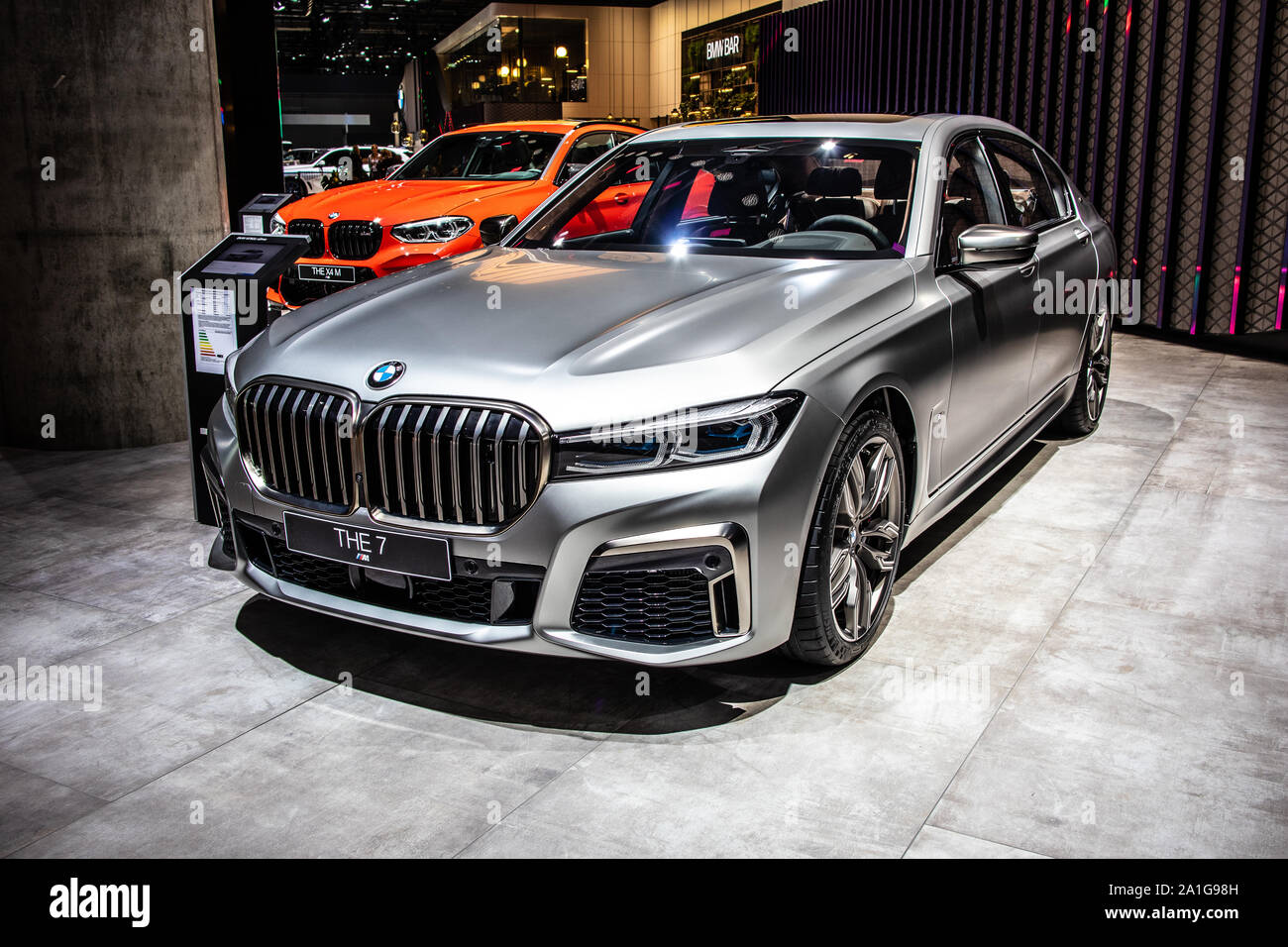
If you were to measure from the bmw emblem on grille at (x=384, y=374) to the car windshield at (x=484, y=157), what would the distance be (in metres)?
6.11

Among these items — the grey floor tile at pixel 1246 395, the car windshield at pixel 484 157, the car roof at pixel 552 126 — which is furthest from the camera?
the car roof at pixel 552 126

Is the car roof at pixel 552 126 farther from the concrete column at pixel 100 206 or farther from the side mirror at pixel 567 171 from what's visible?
the concrete column at pixel 100 206

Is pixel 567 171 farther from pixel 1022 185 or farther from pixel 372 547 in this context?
pixel 372 547

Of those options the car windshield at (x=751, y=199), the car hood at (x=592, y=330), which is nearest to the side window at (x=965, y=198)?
the car windshield at (x=751, y=199)

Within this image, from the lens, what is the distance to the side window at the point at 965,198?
11.8ft

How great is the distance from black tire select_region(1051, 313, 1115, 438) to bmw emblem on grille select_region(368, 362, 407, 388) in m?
3.72

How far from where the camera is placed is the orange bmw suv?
297 inches

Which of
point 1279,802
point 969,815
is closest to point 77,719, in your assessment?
point 969,815

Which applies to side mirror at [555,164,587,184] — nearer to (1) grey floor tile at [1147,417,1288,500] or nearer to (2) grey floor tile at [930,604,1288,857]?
(1) grey floor tile at [1147,417,1288,500]

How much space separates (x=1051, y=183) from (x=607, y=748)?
3.65m

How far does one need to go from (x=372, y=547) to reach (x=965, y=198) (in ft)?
8.21

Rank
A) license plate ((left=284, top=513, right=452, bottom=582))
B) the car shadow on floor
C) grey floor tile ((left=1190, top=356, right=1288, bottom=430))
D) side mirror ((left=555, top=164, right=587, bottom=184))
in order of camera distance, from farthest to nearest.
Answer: side mirror ((left=555, top=164, right=587, bottom=184)) → grey floor tile ((left=1190, top=356, right=1288, bottom=430)) → the car shadow on floor → license plate ((left=284, top=513, right=452, bottom=582))

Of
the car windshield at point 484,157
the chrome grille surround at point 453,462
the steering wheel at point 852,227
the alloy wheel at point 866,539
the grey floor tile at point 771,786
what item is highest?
the car windshield at point 484,157

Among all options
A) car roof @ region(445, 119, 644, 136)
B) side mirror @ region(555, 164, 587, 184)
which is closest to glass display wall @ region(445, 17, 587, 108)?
car roof @ region(445, 119, 644, 136)
